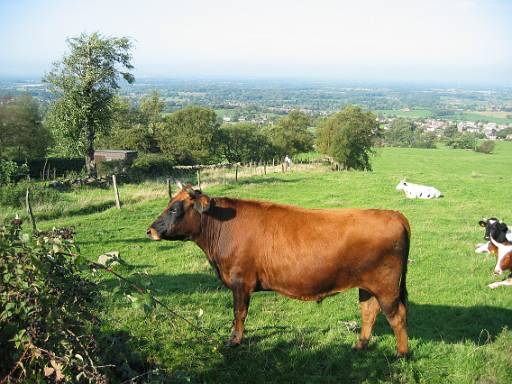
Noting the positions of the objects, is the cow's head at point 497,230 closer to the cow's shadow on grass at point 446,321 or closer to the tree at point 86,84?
the cow's shadow on grass at point 446,321

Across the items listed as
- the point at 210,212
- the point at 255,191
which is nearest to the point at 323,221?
the point at 210,212

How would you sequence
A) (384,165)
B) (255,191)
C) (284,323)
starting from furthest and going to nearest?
(384,165), (255,191), (284,323)

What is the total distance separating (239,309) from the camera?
19.8 feet

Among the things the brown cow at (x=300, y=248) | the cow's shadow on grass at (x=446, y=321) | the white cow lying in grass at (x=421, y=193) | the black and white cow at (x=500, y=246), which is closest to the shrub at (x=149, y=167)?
the white cow lying in grass at (x=421, y=193)

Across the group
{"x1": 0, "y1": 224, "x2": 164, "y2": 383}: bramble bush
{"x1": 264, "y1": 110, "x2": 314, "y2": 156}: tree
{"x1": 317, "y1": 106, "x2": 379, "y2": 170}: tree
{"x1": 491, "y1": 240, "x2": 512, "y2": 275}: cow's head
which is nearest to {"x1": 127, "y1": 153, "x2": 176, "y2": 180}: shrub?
{"x1": 317, "y1": 106, "x2": 379, "y2": 170}: tree

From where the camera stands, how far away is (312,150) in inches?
2345

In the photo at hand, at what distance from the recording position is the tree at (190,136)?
4831 cm

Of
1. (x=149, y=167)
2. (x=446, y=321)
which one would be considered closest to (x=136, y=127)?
(x=149, y=167)

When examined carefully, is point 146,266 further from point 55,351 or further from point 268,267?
point 55,351

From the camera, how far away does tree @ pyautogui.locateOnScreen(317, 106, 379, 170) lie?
40.5 m

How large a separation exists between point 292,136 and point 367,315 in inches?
2040

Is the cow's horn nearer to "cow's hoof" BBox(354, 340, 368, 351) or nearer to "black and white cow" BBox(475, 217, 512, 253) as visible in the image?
"cow's hoof" BBox(354, 340, 368, 351)

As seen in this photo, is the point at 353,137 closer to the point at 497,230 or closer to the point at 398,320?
the point at 497,230

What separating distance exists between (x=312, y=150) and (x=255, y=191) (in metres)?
37.6
